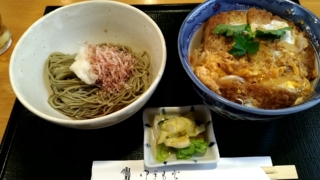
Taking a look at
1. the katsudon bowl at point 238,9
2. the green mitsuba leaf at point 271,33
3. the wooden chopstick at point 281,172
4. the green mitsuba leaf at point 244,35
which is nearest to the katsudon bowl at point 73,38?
the katsudon bowl at point 238,9

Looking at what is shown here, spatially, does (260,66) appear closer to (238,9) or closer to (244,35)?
(244,35)

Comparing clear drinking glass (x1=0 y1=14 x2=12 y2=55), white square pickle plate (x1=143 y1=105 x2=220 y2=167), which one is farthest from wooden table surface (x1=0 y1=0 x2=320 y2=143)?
white square pickle plate (x1=143 y1=105 x2=220 y2=167)

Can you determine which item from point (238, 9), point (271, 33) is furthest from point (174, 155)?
point (238, 9)

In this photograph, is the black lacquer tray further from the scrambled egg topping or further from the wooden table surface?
the wooden table surface

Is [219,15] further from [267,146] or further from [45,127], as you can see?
[45,127]

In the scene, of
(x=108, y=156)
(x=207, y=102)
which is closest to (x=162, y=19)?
(x=207, y=102)
